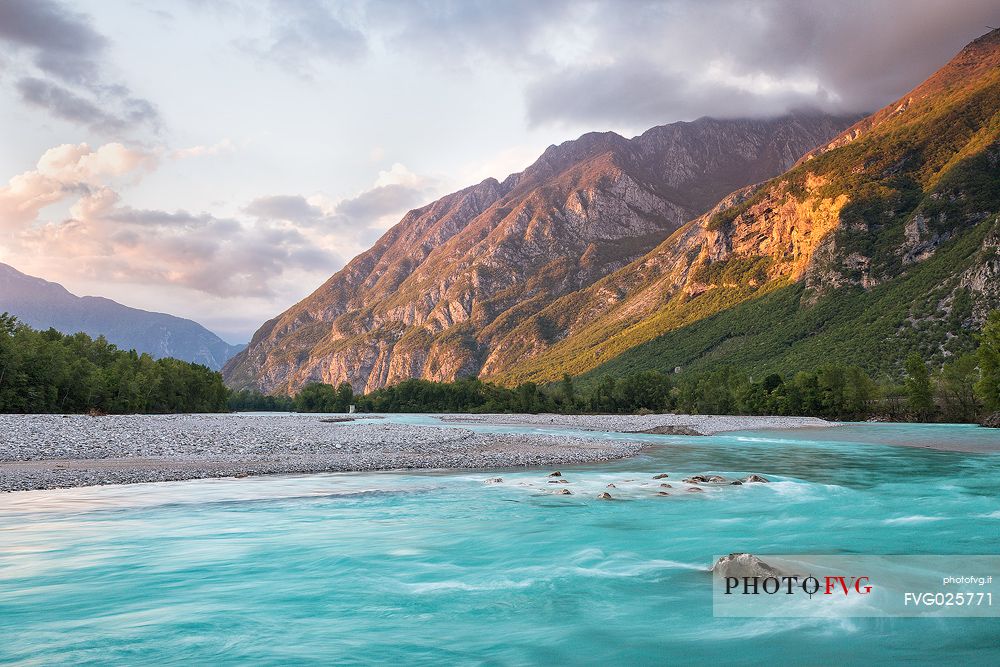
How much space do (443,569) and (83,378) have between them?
99.4 m

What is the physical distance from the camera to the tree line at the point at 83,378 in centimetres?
8062

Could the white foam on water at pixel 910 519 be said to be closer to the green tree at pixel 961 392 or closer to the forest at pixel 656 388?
the forest at pixel 656 388

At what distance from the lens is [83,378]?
9262 cm

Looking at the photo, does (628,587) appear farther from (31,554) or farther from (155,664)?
(31,554)

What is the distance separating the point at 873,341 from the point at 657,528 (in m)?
174

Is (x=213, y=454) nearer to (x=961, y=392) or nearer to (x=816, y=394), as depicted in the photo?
(x=961, y=392)

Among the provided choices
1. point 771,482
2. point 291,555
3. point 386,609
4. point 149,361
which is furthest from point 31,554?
point 149,361

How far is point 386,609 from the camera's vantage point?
12.0 meters

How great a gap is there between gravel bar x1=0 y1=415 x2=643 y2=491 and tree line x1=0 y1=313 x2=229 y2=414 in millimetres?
44534

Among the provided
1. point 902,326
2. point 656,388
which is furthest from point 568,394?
point 902,326

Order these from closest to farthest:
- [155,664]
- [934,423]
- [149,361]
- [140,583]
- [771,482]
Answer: [155,664] → [140,583] → [771,482] → [934,423] → [149,361]

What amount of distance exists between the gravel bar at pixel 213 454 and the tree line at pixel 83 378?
4453 centimetres
